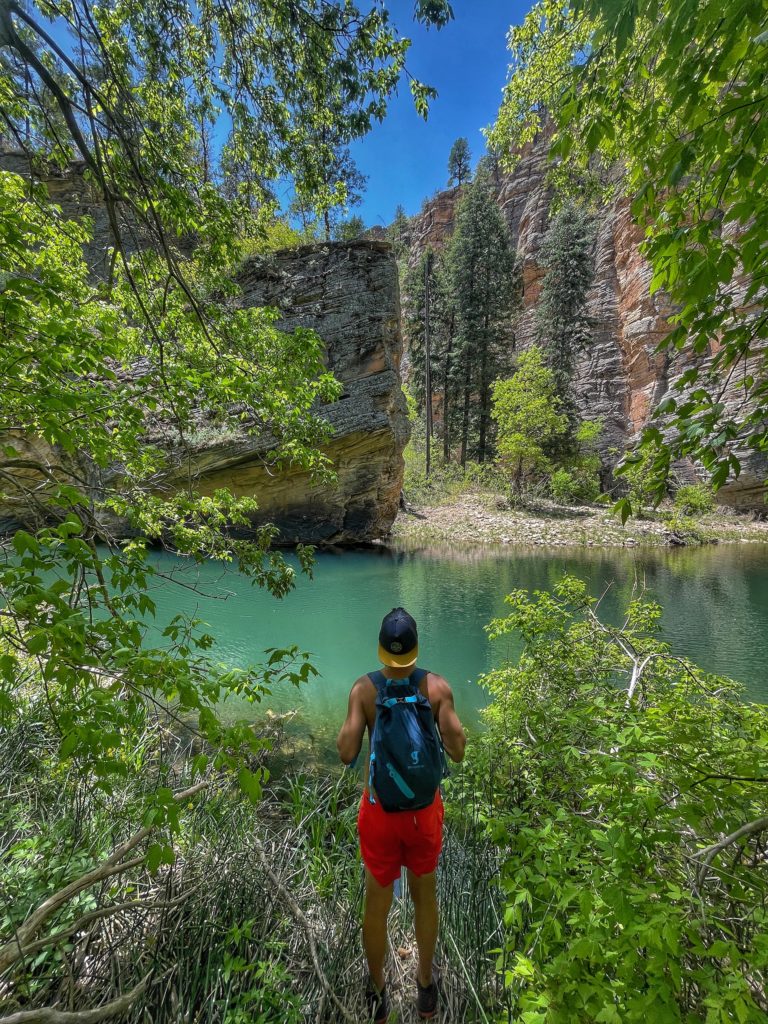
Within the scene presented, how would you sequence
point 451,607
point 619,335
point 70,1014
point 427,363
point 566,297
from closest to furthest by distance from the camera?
point 70,1014 → point 451,607 → point 566,297 → point 619,335 → point 427,363

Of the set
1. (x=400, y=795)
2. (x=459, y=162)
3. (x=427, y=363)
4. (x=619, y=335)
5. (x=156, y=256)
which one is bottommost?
(x=400, y=795)

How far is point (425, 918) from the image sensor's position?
5.65 feet

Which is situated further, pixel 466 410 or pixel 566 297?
pixel 466 410

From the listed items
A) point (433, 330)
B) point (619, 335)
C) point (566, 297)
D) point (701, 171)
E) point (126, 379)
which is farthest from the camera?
point (433, 330)

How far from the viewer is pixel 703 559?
591 inches

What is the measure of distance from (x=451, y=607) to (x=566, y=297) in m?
22.2

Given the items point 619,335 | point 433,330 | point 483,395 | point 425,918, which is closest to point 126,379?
point 425,918

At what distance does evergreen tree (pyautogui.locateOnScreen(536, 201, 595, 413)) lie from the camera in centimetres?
2422

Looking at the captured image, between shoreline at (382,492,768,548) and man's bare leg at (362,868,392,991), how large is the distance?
17.4m

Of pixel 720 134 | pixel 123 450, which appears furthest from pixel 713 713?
pixel 123 450

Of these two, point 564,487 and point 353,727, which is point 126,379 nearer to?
point 353,727

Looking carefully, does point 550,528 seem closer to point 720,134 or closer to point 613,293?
point 613,293

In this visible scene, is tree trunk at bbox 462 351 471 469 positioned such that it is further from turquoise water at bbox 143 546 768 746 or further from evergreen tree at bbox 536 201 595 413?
turquoise water at bbox 143 546 768 746

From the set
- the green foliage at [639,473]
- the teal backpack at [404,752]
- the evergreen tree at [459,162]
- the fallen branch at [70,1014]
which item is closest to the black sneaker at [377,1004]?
the teal backpack at [404,752]
